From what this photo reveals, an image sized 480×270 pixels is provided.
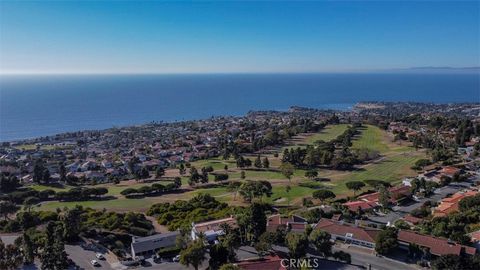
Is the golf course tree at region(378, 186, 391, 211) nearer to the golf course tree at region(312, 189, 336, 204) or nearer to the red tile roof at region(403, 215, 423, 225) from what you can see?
the red tile roof at region(403, 215, 423, 225)

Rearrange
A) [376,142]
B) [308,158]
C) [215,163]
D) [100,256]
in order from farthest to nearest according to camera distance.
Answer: [376,142]
[215,163]
[308,158]
[100,256]

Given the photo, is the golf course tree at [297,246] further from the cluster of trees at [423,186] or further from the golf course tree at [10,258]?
the cluster of trees at [423,186]

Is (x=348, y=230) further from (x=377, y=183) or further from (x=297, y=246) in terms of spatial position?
(x=377, y=183)

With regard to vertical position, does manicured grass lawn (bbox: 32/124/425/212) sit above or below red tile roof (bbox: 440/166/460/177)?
below

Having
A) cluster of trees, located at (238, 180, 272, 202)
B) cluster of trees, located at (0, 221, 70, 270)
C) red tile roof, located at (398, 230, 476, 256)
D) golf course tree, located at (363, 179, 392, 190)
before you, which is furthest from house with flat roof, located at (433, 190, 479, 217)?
cluster of trees, located at (0, 221, 70, 270)

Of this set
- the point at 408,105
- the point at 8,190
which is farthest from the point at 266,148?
the point at 408,105

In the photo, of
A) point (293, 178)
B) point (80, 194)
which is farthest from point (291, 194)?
point (80, 194)

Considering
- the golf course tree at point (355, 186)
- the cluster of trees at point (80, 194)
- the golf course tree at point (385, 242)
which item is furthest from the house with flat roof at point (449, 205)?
the cluster of trees at point (80, 194)

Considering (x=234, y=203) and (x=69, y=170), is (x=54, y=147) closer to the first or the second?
(x=69, y=170)
